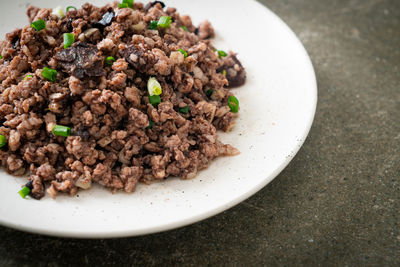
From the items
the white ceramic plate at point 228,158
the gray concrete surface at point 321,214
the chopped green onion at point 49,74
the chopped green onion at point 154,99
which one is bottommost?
the gray concrete surface at point 321,214

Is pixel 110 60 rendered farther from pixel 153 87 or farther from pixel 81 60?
pixel 153 87

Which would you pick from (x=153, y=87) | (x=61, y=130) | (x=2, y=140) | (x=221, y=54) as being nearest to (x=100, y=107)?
(x=61, y=130)

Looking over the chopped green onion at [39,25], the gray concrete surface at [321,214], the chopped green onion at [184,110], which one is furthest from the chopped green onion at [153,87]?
the gray concrete surface at [321,214]

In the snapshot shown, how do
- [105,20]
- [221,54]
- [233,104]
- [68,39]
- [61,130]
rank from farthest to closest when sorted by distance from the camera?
[221,54] → [233,104] → [105,20] → [68,39] → [61,130]

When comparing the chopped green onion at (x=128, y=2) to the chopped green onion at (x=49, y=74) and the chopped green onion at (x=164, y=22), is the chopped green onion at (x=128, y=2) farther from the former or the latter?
the chopped green onion at (x=49, y=74)

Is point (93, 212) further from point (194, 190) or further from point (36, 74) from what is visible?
point (36, 74)

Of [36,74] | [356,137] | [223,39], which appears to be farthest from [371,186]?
[36,74]

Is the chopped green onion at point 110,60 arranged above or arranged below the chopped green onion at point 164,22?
below
